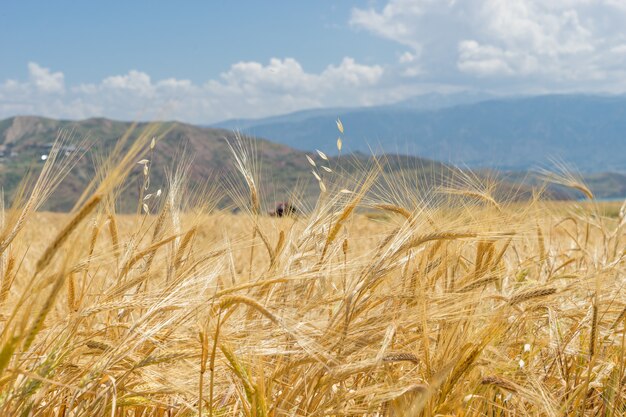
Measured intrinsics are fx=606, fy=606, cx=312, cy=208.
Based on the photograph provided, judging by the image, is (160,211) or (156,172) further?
(156,172)

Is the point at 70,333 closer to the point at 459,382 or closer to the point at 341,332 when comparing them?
the point at 341,332

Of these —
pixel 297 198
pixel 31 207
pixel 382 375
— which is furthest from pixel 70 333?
pixel 297 198

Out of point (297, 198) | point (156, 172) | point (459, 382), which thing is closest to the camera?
point (459, 382)

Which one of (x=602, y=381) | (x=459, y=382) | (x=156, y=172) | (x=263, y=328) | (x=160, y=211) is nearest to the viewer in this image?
(x=459, y=382)

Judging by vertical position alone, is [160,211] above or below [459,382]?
above

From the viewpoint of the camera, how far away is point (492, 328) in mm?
1207

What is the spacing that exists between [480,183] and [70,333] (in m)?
1.67

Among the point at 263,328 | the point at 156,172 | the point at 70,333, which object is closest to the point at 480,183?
the point at 263,328

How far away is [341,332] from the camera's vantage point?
1.23 m

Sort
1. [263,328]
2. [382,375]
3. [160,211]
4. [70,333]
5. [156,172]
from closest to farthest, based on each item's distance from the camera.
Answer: [70,333]
[263,328]
[382,375]
[160,211]
[156,172]

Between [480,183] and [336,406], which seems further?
[480,183]

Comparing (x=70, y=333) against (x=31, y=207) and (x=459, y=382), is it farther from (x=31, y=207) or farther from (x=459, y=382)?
(x=459, y=382)

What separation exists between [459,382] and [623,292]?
0.84 metres

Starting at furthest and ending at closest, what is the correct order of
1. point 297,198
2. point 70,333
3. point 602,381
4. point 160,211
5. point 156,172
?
point 156,172, point 297,198, point 160,211, point 602,381, point 70,333
